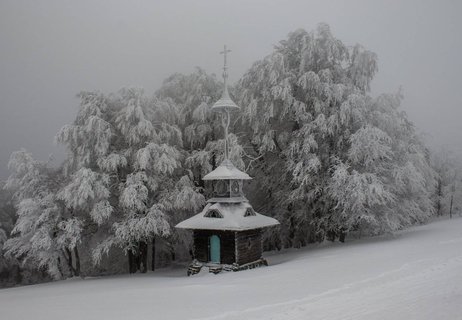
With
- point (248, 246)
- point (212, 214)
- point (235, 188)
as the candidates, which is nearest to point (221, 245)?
point (248, 246)

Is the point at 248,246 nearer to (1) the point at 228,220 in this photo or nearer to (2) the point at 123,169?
(1) the point at 228,220

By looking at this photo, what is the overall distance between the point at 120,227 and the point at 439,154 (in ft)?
140

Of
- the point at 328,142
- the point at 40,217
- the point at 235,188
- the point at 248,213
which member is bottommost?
the point at 40,217

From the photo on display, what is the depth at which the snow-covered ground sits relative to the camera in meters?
9.09

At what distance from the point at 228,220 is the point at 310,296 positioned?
28.8 ft

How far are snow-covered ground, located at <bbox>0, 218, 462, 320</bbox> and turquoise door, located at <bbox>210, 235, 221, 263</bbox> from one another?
357 centimetres

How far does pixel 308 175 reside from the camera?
2261 cm

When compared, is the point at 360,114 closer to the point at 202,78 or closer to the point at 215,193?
the point at 215,193

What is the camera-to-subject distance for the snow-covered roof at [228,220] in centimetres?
1873

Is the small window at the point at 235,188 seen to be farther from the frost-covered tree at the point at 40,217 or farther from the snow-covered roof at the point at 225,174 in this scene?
the frost-covered tree at the point at 40,217

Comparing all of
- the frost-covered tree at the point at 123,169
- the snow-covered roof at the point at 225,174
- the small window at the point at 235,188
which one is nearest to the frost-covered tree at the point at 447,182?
the small window at the point at 235,188

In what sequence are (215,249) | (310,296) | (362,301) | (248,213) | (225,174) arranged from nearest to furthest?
(362,301)
(310,296)
(215,249)
(225,174)
(248,213)

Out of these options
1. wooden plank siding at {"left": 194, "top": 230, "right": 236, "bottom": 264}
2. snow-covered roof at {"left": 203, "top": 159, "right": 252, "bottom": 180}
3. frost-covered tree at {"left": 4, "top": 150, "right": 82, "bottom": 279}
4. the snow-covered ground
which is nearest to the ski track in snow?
the snow-covered ground

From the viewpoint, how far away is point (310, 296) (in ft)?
34.7
